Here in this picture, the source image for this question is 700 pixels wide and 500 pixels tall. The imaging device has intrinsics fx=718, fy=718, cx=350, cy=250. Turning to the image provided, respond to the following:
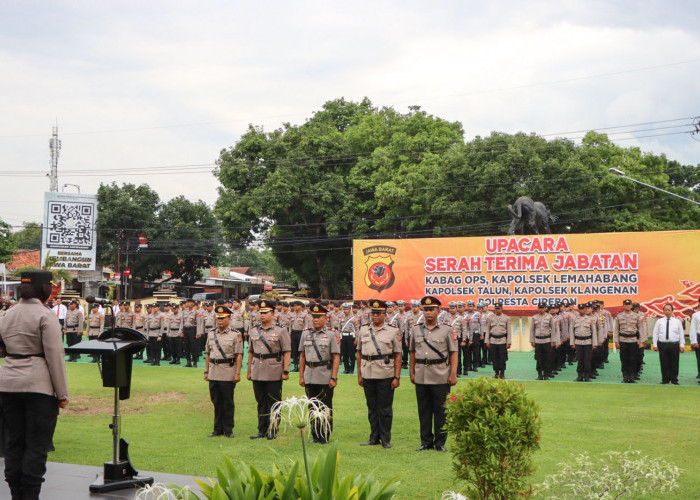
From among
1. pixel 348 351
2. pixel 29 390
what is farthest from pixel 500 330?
pixel 29 390

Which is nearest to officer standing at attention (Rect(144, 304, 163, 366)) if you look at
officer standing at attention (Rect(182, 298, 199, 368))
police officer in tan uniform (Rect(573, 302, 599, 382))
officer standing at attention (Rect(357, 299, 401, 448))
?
officer standing at attention (Rect(182, 298, 199, 368))

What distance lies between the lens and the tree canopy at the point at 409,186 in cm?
3581

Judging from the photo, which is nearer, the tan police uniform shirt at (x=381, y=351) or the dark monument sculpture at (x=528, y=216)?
the tan police uniform shirt at (x=381, y=351)

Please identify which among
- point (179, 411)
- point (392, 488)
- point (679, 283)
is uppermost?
point (679, 283)

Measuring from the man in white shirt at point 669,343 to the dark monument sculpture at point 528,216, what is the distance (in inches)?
408

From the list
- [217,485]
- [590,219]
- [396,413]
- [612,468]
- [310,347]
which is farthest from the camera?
[590,219]

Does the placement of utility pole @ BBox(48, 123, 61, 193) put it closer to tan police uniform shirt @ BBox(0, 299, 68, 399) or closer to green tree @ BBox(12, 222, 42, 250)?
green tree @ BBox(12, 222, 42, 250)

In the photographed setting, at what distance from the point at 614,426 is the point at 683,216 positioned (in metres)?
33.4

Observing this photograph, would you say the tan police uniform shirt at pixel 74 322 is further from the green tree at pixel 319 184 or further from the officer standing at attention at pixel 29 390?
the green tree at pixel 319 184

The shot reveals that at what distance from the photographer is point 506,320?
16.3m

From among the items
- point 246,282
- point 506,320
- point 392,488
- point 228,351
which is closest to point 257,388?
point 228,351

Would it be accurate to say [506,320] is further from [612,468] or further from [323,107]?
[323,107]

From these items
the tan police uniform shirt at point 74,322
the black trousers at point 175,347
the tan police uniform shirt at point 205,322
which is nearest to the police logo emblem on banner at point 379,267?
the tan police uniform shirt at point 205,322

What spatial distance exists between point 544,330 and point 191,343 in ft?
33.5
